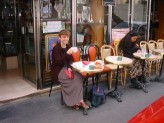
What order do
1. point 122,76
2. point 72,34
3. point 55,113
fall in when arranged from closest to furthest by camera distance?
point 55,113 → point 72,34 → point 122,76

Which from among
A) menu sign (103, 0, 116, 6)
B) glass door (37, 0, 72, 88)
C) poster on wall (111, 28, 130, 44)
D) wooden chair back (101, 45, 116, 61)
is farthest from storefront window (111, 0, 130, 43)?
glass door (37, 0, 72, 88)

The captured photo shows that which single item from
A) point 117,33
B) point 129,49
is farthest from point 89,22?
point 129,49

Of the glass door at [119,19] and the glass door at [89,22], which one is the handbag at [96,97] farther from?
the glass door at [119,19]

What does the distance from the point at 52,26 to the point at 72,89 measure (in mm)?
1567

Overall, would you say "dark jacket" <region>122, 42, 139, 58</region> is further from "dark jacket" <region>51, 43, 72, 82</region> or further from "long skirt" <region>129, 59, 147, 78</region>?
"dark jacket" <region>51, 43, 72, 82</region>

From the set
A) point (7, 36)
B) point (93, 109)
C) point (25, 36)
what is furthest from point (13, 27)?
point (93, 109)

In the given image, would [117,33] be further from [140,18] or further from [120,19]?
[140,18]

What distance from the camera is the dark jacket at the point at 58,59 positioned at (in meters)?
4.09

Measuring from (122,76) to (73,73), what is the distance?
6.12 feet

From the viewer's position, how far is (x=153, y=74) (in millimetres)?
6531

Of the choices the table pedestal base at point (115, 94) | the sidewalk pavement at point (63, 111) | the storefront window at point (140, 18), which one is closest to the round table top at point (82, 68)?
the sidewalk pavement at point (63, 111)

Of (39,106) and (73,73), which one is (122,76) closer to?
(73,73)

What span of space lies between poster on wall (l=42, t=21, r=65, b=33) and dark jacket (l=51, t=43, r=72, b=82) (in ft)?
2.59

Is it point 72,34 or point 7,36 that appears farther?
point 7,36
